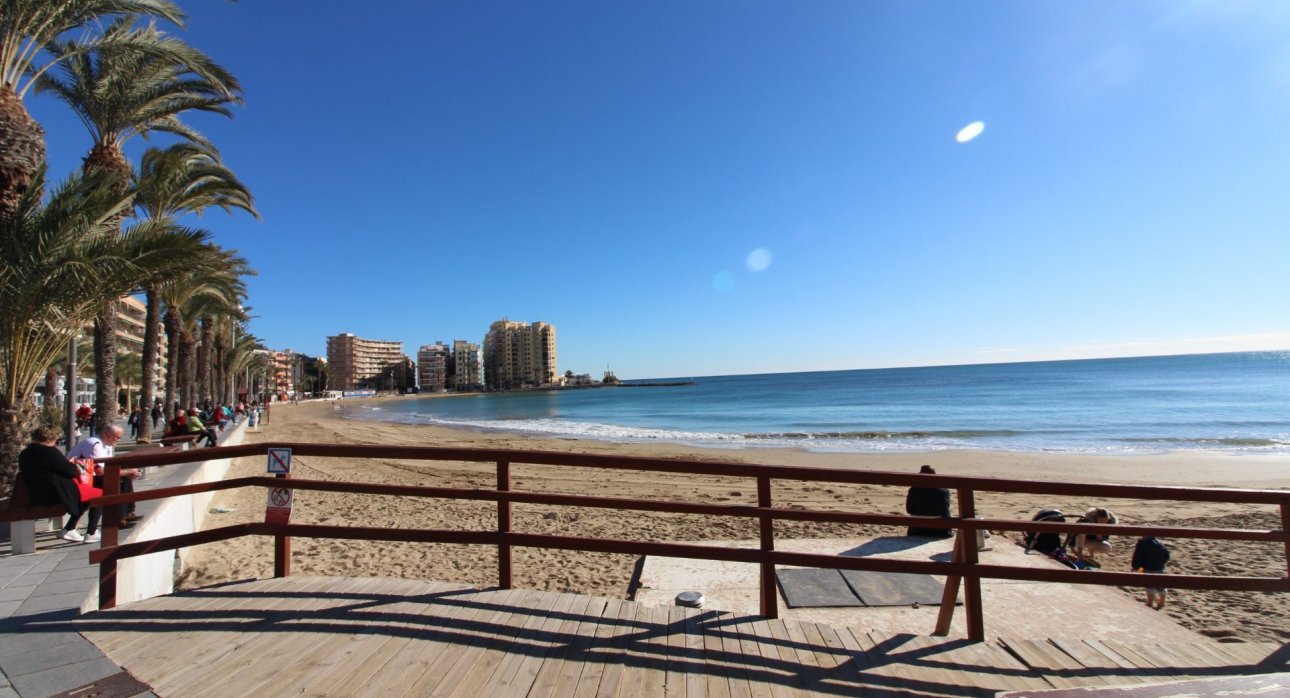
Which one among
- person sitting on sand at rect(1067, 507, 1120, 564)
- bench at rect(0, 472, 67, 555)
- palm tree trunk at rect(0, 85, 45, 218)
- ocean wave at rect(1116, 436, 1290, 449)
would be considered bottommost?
ocean wave at rect(1116, 436, 1290, 449)

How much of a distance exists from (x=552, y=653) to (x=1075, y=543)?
682 cm

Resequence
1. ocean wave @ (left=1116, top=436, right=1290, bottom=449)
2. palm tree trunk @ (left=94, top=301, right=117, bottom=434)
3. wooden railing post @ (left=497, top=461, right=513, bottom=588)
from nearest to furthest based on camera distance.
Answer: wooden railing post @ (left=497, top=461, right=513, bottom=588) < palm tree trunk @ (left=94, top=301, right=117, bottom=434) < ocean wave @ (left=1116, top=436, right=1290, bottom=449)

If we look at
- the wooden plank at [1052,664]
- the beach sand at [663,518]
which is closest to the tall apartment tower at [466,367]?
the beach sand at [663,518]

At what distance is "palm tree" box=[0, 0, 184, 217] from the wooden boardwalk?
7655 mm

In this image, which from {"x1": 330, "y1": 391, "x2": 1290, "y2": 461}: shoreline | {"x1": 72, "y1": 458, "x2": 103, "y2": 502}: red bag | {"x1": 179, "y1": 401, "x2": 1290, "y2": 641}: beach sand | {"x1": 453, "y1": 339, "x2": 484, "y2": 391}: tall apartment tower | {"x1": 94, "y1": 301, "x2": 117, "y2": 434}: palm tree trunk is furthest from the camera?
{"x1": 453, "y1": 339, "x2": 484, "y2": 391}: tall apartment tower

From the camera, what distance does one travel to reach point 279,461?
12.1 ft

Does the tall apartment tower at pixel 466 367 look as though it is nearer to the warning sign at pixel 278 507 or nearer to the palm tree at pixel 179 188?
the palm tree at pixel 179 188

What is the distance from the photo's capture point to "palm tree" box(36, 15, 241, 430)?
10.5 meters

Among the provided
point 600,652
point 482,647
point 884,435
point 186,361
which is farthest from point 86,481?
point 884,435

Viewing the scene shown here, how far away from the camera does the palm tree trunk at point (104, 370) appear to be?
42.3 feet

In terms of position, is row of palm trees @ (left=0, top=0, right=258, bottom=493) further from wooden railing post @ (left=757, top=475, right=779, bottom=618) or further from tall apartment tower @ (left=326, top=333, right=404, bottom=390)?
tall apartment tower @ (left=326, top=333, right=404, bottom=390)

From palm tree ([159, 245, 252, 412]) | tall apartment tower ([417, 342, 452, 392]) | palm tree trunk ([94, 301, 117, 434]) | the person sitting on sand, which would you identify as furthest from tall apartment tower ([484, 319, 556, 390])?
the person sitting on sand

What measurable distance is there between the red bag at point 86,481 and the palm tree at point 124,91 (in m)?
7.23

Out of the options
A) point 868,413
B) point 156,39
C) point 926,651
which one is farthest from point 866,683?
point 868,413
